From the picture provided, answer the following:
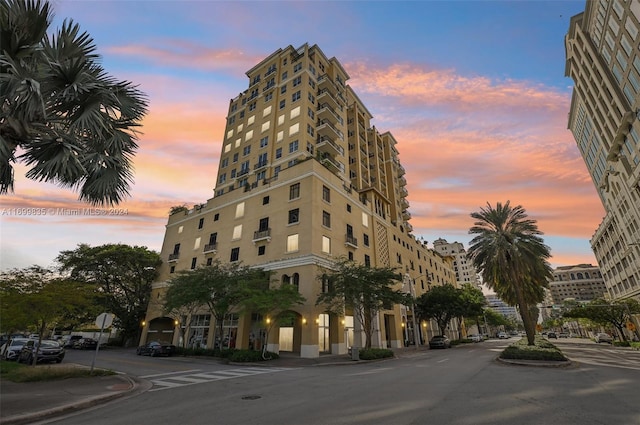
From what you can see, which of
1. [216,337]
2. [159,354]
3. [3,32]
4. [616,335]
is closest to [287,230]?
[216,337]

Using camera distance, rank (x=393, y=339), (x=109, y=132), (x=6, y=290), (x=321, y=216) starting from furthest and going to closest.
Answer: (x=393, y=339) < (x=321, y=216) < (x=6, y=290) < (x=109, y=132)

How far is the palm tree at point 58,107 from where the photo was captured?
8.78m

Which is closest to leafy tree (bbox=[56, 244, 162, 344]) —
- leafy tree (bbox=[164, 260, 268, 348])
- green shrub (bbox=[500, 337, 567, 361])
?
leafy tree (bbox=[164, 260, 268, 348])

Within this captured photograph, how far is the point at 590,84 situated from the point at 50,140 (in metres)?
65.8

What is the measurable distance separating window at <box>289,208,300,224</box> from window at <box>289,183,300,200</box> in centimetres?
168

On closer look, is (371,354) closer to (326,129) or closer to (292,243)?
(292,243)

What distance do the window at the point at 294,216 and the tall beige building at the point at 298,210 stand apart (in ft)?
0.47

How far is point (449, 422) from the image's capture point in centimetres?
695

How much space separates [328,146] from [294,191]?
12261 mm

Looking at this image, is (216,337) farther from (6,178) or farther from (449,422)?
(449,422)

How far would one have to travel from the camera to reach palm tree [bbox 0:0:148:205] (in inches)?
346

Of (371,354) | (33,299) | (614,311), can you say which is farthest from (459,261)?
(33,299)

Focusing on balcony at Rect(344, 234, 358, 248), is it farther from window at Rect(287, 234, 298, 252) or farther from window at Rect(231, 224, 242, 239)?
window at Rect(231, 224, 242, 239)

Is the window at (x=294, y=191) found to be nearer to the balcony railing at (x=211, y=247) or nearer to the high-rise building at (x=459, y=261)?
the balcony railing at (x=211, y=247)
